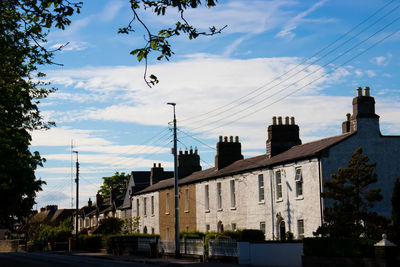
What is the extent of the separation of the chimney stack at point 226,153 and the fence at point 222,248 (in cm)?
1503

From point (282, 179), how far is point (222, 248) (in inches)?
272

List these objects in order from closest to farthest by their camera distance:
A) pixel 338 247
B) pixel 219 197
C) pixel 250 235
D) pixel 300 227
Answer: pixel 338 247, pixel 250 235, pixel 300 227, pixel 219 197

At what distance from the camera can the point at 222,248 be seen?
34.4 m

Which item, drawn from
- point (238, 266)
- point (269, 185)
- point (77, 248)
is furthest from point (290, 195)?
point (77, 248)

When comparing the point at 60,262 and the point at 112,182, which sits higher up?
the point at 112,182

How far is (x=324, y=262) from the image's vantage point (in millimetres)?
25656

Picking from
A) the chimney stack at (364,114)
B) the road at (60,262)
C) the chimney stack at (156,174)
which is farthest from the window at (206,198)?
the chimney stack at (156,174)

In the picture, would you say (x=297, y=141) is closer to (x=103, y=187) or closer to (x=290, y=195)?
(x=290, y=195)

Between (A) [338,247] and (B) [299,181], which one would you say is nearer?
(A) [338,247]

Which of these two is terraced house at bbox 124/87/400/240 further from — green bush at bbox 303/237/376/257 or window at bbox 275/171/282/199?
green bush at bbox 303/237/376/257

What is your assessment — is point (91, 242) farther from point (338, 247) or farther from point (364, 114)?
point (338, 247)

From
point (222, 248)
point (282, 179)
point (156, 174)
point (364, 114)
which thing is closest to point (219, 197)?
point (282, 179)

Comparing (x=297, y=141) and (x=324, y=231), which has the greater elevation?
(x=297, y=141)

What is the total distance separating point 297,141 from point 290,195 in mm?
6978
